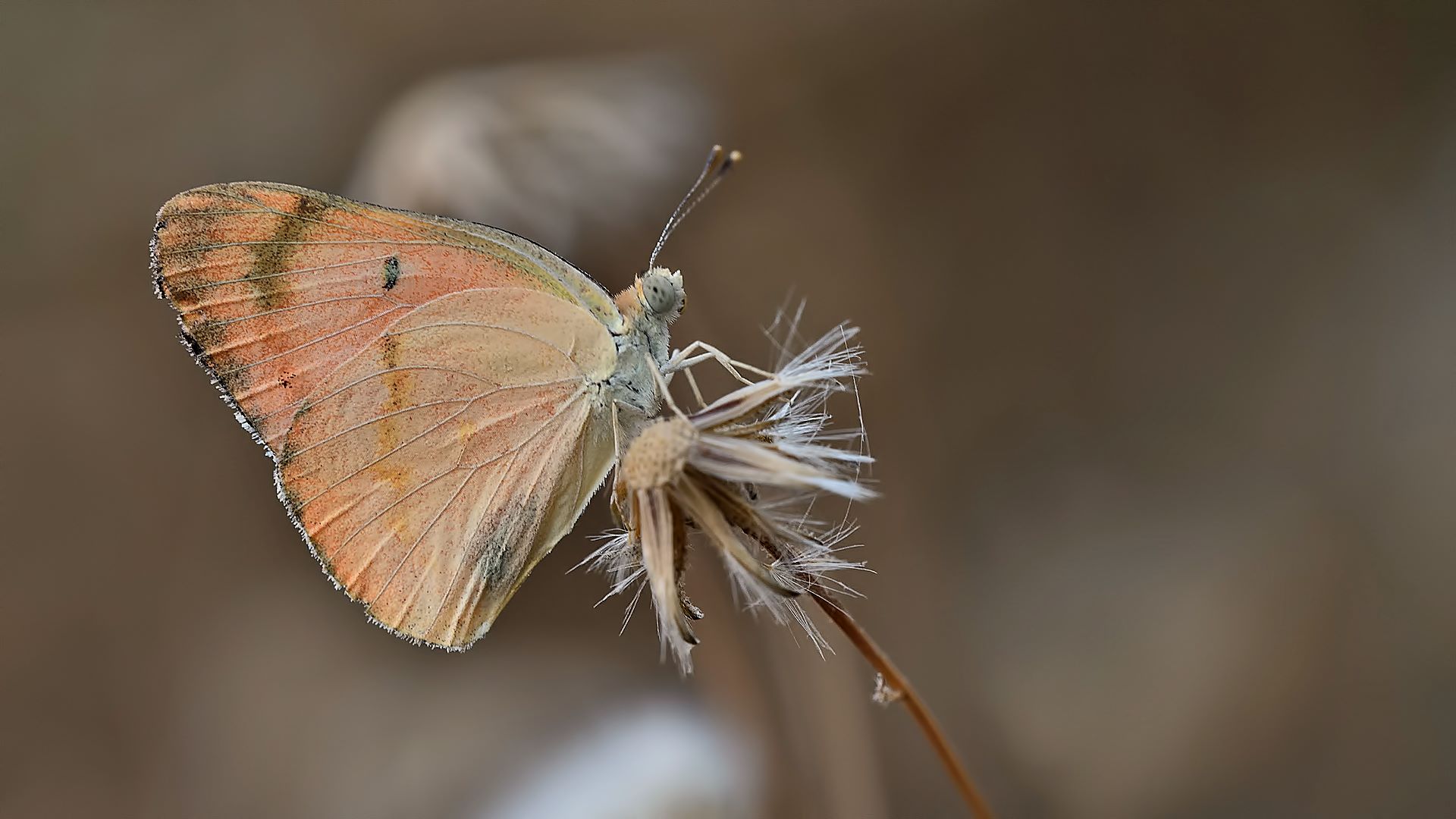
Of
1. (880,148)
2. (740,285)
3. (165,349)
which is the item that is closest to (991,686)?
(740,285)

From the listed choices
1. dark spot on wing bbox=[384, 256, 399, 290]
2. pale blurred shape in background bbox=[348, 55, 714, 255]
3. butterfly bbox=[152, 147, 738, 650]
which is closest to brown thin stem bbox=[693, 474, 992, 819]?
butterfly bbox=[152, 147, 738, 650]

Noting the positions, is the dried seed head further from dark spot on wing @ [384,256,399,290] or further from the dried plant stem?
dark spot on wing @ [384,256,399,290]

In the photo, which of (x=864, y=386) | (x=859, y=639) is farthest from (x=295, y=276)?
(x=864, y=386)

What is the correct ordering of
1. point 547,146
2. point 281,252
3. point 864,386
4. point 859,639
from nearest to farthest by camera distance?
point 859,639
point 281,252
point 547,146
point 864,386

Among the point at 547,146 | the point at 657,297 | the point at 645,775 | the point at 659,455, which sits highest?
the point at 547,146

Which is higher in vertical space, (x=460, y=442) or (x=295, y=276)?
(x=295, y=276)

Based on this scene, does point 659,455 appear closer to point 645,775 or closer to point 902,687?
point 902,687

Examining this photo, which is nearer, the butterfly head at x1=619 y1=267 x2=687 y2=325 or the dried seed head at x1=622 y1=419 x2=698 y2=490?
the dried seed head at x1=622 y1=419 x2=698 y2=490
